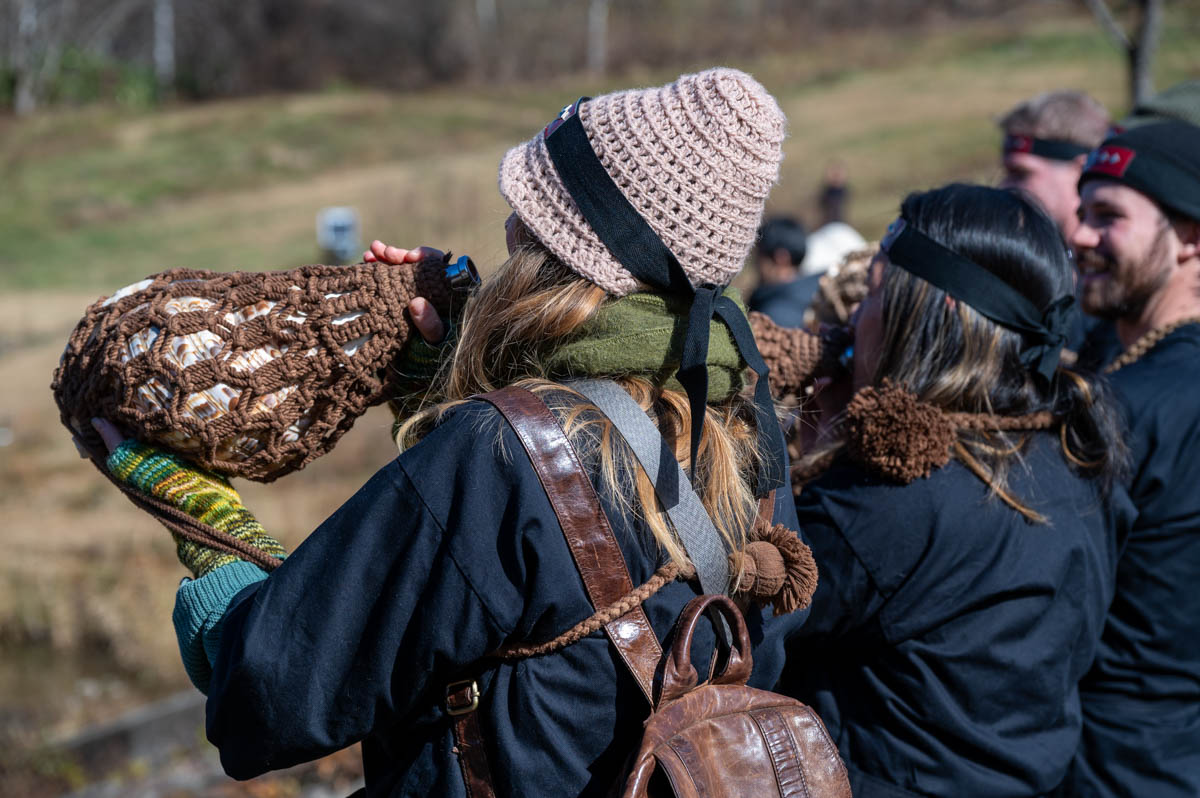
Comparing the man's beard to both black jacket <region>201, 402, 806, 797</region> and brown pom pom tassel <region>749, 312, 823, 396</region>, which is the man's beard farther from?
black jacket <region>201, 402, 806, 797</region>

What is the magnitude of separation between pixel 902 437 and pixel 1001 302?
35 cm

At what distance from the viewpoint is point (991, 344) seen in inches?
79.1

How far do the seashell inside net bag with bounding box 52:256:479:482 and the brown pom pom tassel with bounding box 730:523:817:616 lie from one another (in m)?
0.64

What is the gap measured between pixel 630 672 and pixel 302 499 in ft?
19.1

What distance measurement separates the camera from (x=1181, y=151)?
2.61 metres

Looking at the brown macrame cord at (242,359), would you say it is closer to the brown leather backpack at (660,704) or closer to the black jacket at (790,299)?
the brown leather backpack at (660,704)

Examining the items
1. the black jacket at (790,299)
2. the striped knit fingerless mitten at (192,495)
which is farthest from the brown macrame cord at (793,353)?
the black jacket at (790,299)

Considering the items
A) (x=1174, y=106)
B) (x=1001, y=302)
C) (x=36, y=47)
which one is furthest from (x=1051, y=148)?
(x=36, y=47)

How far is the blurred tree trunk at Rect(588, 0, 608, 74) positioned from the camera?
106 feet

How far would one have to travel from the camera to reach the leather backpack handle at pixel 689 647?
1.43 m

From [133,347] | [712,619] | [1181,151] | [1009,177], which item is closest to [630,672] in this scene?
[712,619]

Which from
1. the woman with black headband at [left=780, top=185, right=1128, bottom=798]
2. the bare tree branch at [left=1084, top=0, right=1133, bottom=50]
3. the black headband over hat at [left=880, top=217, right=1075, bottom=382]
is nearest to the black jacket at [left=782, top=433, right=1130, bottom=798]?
the woman with black headband at [left=780, top=185, right=1128, bottom=798]

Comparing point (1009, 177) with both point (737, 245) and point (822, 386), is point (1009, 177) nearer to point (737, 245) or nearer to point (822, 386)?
point (822, 386)

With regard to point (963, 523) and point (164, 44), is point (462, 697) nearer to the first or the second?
point (963, 523)
